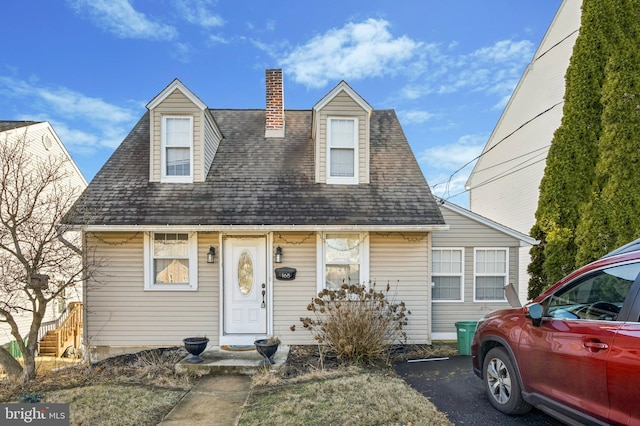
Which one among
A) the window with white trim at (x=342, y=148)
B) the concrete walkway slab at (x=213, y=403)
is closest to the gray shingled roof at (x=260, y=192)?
the window with white trim at (x=342, y=148)

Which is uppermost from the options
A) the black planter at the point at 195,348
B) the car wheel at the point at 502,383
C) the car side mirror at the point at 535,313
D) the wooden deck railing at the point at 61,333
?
the car side mirror at the point at 535,313

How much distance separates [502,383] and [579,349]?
1.48 m

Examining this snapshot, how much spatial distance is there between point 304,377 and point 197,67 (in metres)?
9.36

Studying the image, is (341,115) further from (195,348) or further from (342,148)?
(195,348)

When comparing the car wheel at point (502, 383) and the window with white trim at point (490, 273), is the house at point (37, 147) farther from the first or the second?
the car wheel at point (502, 383)

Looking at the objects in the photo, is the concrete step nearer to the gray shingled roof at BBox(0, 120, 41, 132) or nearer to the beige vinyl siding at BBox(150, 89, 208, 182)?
the beige vinyl siding at BBox(150, 89, 208, 182)

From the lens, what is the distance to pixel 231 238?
27.5ft

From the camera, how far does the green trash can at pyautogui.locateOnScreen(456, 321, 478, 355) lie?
7.81m

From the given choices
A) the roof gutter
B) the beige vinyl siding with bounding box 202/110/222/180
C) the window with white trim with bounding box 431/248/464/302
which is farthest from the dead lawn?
the beige vinyl siding with bounding box 202/110/222/180

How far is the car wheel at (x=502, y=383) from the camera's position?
4.38 meters

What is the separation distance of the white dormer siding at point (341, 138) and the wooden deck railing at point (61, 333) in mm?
10215

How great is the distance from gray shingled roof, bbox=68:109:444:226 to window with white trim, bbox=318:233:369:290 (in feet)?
1.97

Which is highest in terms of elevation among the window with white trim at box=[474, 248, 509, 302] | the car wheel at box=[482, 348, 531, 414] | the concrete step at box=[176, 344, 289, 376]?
the window with white trim at box=[474, 248, 509, 302]

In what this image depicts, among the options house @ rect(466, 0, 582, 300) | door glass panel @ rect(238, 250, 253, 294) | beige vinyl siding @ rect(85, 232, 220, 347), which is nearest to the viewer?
beige vinyl siding @ rect(85, 232, 220, 347)
